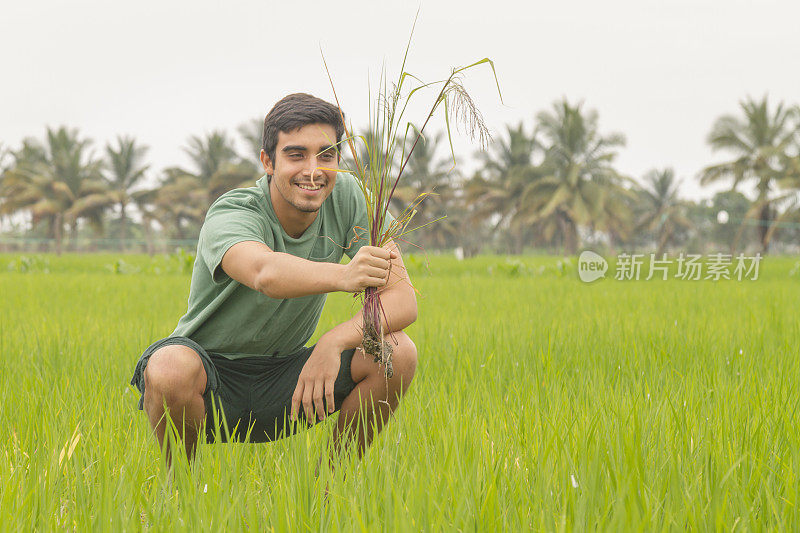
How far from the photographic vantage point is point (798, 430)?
5.18 feet

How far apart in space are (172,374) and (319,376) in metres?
0.36

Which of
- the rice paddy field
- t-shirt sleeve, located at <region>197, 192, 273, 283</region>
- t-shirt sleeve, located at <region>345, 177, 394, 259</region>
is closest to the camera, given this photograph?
the rice paddy field

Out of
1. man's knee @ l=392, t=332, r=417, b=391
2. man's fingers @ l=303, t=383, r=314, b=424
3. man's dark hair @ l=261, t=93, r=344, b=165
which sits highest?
man's dark hair @ l=261, t=93, r=344, b=165

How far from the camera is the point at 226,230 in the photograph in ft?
4.96

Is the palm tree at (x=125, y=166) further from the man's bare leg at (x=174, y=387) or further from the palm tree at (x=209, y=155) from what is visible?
the man's bare leg at (x=174, y=387)

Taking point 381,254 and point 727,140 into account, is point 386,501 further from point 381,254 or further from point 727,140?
point 727,140

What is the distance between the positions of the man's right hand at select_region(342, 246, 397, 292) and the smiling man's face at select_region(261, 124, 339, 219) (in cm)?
34

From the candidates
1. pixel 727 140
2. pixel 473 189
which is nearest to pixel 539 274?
pixel 727 140

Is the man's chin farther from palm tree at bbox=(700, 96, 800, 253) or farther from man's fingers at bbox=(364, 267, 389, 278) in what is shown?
palm tree at bbox=(700, 96, 800, 253)

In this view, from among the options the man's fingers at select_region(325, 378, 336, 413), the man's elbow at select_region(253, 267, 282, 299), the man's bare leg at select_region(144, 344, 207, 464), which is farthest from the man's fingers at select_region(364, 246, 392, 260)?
the man's bare leg at select_region(144, 344, 207, 464)

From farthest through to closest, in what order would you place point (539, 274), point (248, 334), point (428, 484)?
point (539, 274)
point (248, 334)
point (428, 484)

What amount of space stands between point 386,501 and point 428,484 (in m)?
0.15

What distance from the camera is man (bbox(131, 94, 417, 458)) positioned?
1502 millimetres

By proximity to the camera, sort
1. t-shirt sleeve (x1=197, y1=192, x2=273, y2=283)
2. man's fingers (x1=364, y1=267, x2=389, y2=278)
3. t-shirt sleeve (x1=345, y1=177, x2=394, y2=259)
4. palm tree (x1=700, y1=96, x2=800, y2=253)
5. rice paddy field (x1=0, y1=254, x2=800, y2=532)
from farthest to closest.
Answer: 1. palm tree (x1=700, y1=96, x2=800, y2=253)
2. t-shirt sleeve (x1=345, y1=177, x2=394, y2=259)
3. t-shirt sleeve (x1=197, y1=192, x2=273, y2=283)
4. man's fingers (x1=364, y1=267, x2=389, y2=278)
5. rice paddy field (x1=0, y1=254, x2=800, y2=532)
